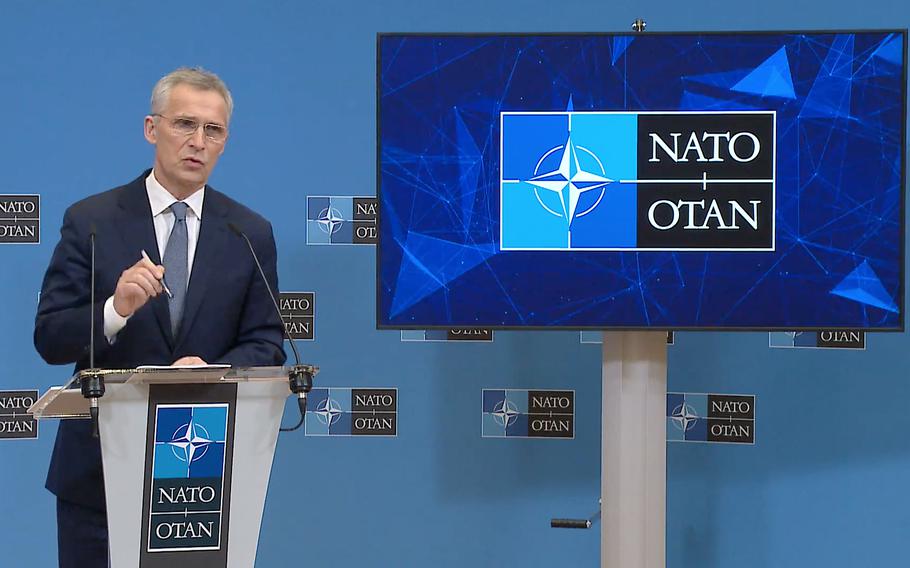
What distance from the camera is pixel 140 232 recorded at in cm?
223

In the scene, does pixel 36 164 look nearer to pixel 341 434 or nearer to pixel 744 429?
pixel 341 434

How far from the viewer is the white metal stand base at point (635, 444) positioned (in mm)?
2574

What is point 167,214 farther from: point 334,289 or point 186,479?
point 334,289

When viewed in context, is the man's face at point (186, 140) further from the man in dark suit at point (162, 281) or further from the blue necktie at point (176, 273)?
the blue necktie at point (176, 273)

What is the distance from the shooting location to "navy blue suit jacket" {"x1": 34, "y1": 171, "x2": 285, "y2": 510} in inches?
84.7

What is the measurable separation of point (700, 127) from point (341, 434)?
4.82ft

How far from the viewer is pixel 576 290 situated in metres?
2.49

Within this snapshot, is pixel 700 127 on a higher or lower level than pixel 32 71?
lower

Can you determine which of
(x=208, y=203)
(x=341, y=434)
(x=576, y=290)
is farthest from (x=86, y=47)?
(x=576, y=290)

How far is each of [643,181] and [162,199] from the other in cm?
Result: 110

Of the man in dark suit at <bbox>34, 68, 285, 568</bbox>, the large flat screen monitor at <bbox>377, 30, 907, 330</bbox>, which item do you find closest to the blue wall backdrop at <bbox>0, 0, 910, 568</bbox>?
the large flat screen monitor at <bbox>377, 30, 907, 330</bbox>

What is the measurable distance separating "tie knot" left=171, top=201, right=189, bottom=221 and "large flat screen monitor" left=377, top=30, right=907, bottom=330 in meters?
0.48

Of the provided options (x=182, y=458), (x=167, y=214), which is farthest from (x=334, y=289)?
(x=182, y=458)

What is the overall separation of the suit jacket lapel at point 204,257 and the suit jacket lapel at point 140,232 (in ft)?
0.13
